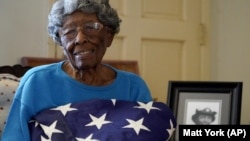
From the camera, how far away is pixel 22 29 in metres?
1.94

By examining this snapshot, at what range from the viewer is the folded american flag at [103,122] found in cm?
108

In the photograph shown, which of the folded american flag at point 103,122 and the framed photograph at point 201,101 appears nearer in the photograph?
the folded american flag at point 103,122

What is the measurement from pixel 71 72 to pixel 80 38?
0.13 m

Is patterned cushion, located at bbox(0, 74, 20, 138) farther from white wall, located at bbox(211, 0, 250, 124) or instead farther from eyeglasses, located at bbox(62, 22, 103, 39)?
white wall, located at bbox(211, 0, 250, 124)

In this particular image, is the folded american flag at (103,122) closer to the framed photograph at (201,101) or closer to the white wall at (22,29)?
the framed photograph at (201,101)

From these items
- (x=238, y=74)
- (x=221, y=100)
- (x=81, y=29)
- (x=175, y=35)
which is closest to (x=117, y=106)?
(x=81, y=29)

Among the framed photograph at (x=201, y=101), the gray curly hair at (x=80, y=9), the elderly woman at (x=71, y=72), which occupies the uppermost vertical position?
the gray curly hair at (x=80, y=9)

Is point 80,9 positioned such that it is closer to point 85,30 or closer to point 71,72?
point 85,30

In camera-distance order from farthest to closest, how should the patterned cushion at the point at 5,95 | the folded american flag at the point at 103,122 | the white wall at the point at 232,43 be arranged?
the white wall at the point at 232,43 < the patterned cushion at the point at 5,95 < the folded american flag at the point at 103,122

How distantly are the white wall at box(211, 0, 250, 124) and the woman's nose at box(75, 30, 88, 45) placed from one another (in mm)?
1419

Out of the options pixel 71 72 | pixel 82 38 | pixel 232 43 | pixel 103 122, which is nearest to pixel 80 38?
pixel 82 38

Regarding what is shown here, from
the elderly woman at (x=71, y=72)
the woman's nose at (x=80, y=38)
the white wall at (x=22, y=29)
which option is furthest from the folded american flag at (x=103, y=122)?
the white wall at (x=22, y=29)

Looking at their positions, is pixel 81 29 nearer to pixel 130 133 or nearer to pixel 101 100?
pixel 101 100

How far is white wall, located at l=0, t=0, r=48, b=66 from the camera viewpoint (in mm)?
1898
